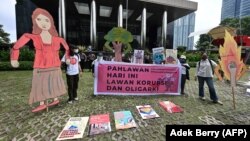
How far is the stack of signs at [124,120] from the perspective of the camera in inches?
148

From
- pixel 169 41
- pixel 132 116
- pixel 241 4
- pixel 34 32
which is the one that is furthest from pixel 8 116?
pixel 169 41

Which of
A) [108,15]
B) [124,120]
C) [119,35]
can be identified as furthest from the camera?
[108,15]

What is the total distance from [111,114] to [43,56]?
2267mm

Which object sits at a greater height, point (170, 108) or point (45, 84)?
point (45, 84)

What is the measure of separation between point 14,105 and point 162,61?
274 inches

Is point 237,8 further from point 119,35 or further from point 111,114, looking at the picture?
point 111,114

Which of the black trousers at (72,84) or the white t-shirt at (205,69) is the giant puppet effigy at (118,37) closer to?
the black trousers at (72,84)

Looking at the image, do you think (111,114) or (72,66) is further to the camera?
(72,66)

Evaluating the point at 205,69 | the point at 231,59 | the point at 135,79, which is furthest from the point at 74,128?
the point at 231,59

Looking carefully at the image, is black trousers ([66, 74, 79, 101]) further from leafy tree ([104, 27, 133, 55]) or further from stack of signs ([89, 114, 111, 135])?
leafy tree ([104, 27, 133, 55])

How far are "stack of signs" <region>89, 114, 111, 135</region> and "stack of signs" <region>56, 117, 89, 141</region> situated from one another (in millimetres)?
155

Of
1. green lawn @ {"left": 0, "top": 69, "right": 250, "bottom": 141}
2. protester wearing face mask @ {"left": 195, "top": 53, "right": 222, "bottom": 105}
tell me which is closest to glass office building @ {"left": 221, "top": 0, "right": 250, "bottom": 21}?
protester wearing face mask @ {"left": 195, "top": 53, "right": 222, "bottom": 105}

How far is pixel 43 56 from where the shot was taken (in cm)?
428

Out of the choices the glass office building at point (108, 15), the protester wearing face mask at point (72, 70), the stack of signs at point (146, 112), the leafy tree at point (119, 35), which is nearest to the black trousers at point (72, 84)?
the protester wearing face mask at point (72, 70)
